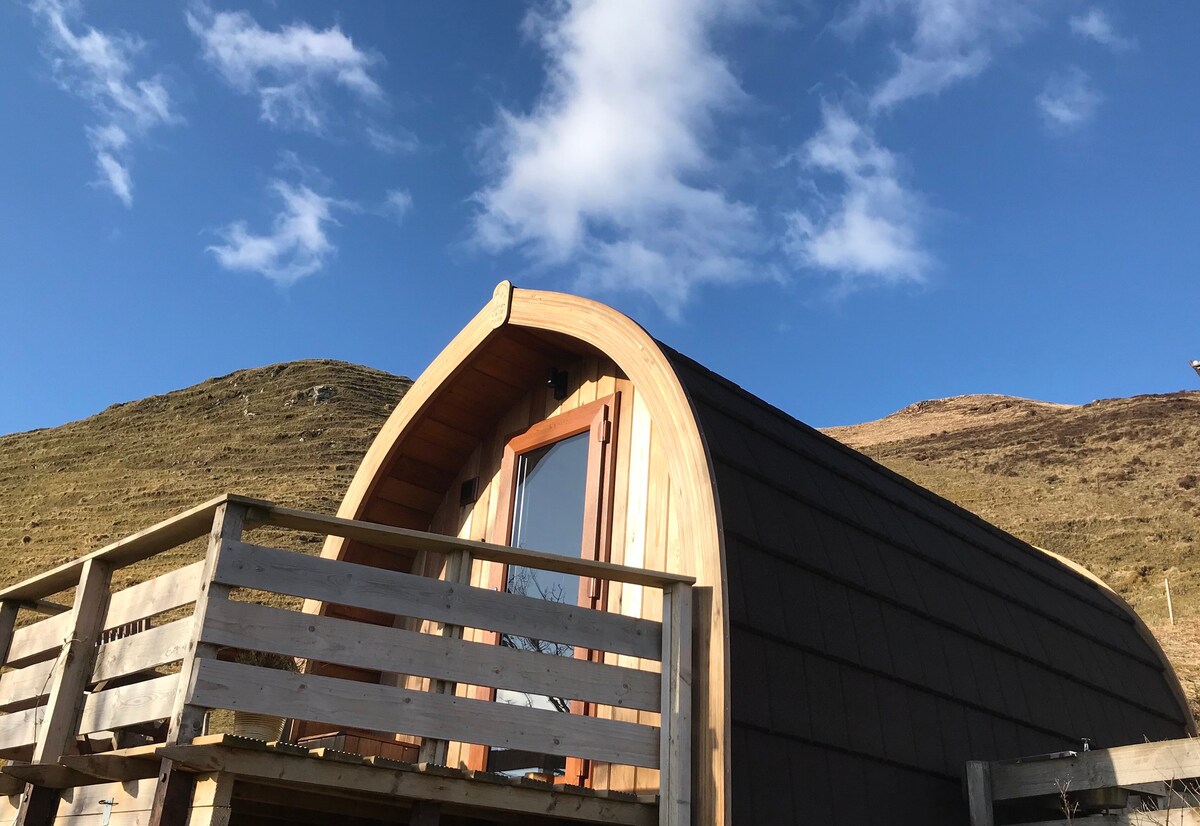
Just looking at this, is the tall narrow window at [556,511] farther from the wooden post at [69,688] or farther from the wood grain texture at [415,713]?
the wooden post at [69,688]

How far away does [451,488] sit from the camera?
847cm

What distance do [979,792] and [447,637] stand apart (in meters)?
3.32

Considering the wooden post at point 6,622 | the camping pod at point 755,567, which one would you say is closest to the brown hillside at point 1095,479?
the camping pod at point 755,567

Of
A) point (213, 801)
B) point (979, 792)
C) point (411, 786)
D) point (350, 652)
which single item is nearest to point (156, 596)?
point (350, 652)

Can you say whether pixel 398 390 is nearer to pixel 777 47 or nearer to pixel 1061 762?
pixel 777 47

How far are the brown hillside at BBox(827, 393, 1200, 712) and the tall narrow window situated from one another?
13.5 metres

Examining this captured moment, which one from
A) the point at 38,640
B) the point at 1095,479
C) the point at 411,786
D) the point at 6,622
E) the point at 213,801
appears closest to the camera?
the point at 213,801

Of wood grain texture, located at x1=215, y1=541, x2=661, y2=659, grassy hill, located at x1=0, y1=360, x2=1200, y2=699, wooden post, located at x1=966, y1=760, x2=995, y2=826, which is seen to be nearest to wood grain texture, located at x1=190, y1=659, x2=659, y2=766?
wood grain texture, located at x1=215, y1=541, x2=661, y2=659

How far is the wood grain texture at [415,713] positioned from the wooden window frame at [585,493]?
812 millimetres

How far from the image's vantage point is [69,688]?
5.07 m

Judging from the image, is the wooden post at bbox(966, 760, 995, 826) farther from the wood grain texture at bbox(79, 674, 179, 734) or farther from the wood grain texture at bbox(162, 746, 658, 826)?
the wood grain texture at bbox(79, 674, 179, 734)

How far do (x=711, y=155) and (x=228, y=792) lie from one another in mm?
20242

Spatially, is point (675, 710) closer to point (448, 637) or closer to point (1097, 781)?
point (448, 637)

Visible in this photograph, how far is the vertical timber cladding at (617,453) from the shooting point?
5.34 meters
